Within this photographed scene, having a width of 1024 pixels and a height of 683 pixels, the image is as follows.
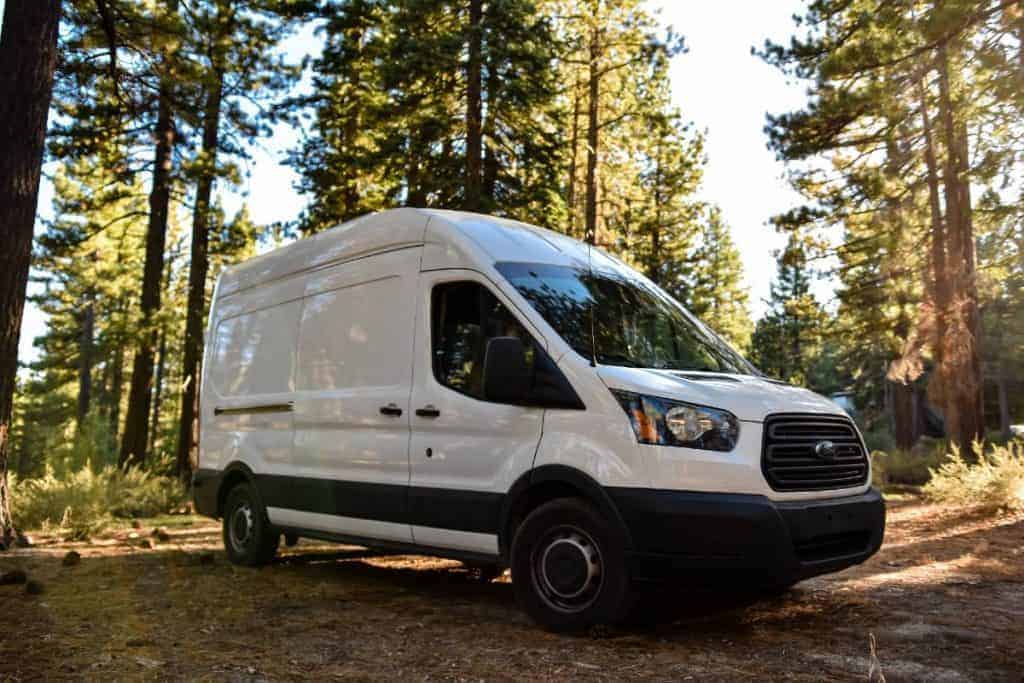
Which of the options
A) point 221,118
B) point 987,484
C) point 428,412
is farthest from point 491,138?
point 428,412

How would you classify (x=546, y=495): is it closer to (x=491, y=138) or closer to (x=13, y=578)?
(x=13, y=578)

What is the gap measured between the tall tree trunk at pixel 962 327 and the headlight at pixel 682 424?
12.1 m

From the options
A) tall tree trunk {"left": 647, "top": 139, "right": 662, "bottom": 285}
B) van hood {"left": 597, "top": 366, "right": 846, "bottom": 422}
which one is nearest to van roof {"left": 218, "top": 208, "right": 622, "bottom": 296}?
van hood {"left": 597, "top": 366, "right": 846, "bottom": 422}

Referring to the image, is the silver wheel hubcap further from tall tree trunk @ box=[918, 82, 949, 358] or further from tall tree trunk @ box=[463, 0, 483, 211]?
tall tree trunk @ box=[918, 82, 949, 358]

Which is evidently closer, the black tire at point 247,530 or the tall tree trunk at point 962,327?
the black tire at point 247,530

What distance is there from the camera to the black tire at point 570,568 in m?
4.82

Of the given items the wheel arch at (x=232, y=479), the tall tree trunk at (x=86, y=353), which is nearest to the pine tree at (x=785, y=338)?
the tall tree trunk at (x=86, y=353)

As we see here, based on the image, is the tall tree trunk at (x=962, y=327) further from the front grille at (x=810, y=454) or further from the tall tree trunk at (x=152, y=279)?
the tall tree trunk at (x=152, y=279)

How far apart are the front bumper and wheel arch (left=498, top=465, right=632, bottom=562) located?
A: 0.27 feet

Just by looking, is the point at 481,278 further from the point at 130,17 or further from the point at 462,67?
the point at 462,67

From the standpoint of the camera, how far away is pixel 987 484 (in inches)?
446

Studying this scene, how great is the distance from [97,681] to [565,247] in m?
4.14

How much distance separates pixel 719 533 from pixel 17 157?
7.76 meters

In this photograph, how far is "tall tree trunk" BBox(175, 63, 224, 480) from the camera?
16391 mm
